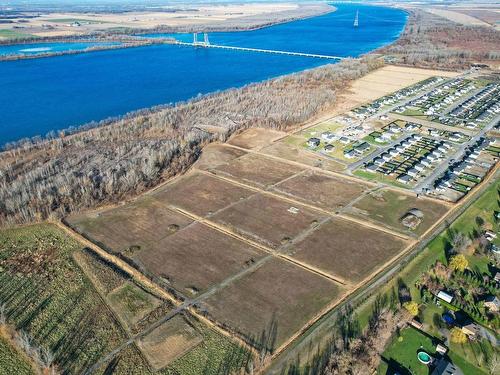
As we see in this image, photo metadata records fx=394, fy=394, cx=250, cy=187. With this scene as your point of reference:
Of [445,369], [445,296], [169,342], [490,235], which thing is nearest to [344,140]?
[490,235]

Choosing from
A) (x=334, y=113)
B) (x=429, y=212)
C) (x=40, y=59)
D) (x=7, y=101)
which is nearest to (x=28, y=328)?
(x=429, y=212)

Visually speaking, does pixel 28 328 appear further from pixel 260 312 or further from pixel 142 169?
pixel 142 169

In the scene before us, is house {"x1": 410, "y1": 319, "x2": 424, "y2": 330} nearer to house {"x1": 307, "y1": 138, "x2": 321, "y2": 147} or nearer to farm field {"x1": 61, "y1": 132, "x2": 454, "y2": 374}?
farm field {"x1": 61, "y1": 132, "x2": 454, "y2": 374}

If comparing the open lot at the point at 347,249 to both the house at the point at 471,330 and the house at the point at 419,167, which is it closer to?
the house at the point at 471,330

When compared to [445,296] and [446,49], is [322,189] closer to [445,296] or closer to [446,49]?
[445,296]

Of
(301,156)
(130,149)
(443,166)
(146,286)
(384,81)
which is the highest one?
(146,286)

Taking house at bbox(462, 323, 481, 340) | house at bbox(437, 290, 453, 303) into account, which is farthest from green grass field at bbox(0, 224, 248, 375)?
house at bbox(437, 290, 453, 303)

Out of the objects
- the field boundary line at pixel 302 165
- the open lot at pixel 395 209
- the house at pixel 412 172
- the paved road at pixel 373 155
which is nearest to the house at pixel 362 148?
the paved road at pixel 373 155
